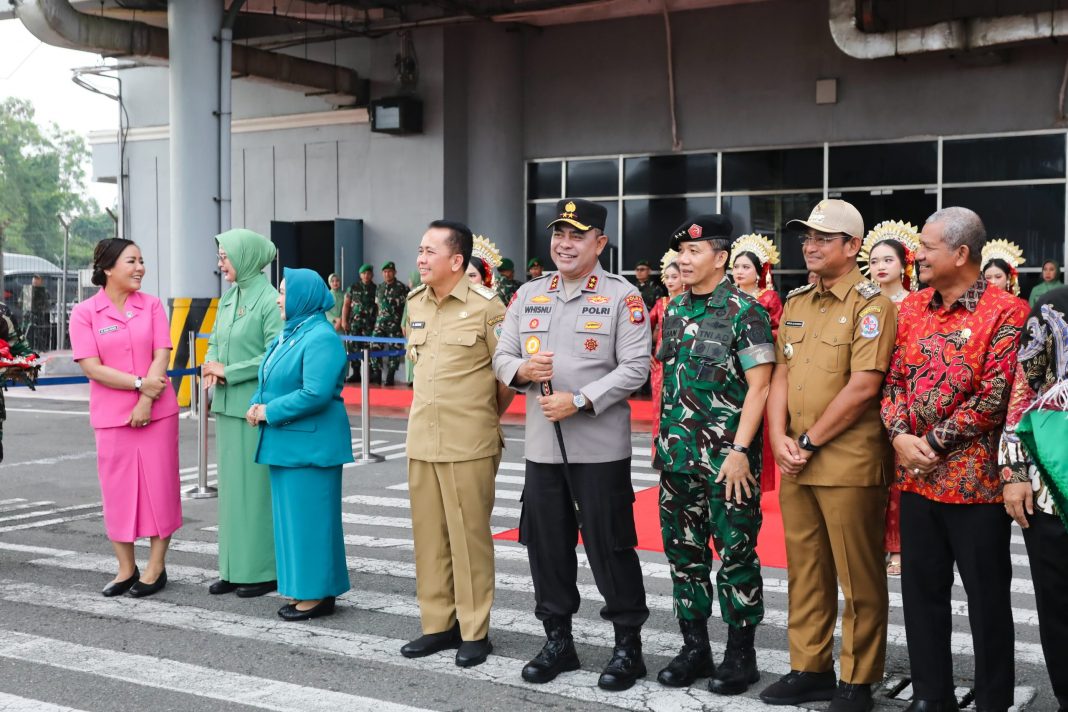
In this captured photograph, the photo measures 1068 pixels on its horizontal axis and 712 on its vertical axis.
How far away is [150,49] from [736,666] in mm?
17292

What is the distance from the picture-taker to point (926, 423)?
448cm

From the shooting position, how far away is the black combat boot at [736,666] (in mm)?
5012

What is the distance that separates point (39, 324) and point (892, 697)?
29730 mm

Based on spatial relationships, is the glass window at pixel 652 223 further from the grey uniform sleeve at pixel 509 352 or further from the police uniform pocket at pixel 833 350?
the police uniform pocket at pixel 833 350

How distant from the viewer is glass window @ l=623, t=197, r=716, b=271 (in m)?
21.2

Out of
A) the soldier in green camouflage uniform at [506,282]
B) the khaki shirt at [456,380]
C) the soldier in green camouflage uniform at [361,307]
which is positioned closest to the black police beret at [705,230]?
the khaki shirt at [456,380]

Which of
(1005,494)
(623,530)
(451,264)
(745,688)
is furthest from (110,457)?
(1005,494)

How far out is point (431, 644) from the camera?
5.67m

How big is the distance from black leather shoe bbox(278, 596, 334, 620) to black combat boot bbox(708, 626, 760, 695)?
7.38 ft

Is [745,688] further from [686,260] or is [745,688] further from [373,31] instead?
[373,31]

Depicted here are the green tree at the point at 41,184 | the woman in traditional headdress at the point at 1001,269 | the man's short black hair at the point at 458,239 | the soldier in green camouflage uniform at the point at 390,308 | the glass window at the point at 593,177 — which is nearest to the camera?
the man's short black hair at the point at 458,239

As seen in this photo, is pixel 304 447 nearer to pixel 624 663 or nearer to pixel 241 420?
pixel 241 420

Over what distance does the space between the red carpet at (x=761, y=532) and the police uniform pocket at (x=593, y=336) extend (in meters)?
2.15

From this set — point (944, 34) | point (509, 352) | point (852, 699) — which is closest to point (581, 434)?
point (509, 352)
